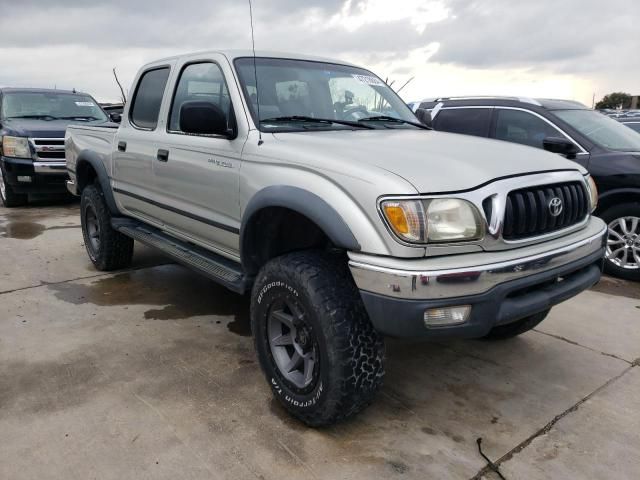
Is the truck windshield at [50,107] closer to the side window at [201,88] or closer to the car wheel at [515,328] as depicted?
the side window at [201,88]

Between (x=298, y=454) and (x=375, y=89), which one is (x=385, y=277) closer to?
(x=298, y=454)

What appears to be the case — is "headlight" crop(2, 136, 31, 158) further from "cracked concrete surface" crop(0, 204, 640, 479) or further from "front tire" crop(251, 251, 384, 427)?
"front tire" crop(251, 251, 384, 427)

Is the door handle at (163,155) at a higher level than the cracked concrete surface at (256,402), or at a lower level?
higher

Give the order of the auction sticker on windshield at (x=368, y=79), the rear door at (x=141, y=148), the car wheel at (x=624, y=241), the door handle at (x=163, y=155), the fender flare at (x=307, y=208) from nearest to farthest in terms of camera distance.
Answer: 1. the fender flare at (x=307, y=208)
2. the door handle at (x=163, y=155)
3. the auction sticker on windshield at (x=368, y=79)
4. the rear door at (x=141, y=148)
5. the car wheel at (x=624, y=241)

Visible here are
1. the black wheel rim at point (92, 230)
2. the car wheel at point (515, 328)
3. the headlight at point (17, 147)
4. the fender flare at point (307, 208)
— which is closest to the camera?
the fender flare at point (307, 208)

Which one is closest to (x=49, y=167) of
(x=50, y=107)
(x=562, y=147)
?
(x=50, y=107)

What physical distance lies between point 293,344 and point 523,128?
166 inches

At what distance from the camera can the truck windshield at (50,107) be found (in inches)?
356

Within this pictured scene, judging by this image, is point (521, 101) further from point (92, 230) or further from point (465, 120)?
point (92, 230)

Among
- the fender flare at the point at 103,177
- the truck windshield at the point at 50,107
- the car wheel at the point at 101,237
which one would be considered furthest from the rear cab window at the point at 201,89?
the truck windshield at the point at 50,107

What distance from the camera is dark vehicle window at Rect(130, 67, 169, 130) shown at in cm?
406

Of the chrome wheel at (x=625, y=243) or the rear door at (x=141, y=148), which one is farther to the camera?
the chrome wheel at (x=625, y=243)

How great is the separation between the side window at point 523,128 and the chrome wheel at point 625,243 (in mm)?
1068

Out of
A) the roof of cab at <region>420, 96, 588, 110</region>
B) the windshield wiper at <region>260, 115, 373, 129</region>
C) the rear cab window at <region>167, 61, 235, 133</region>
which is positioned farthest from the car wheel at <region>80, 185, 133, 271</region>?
the roof of cab at <region>420, 96, 588, 110</region>
